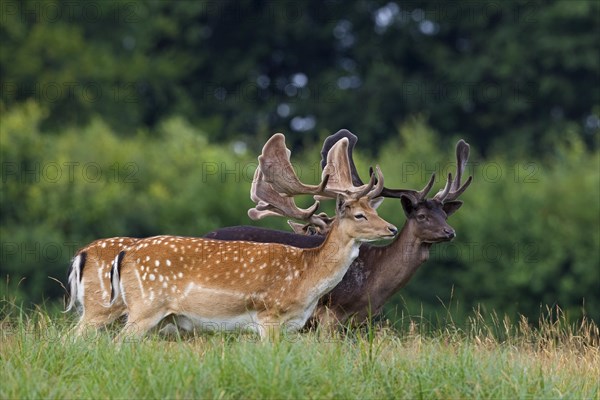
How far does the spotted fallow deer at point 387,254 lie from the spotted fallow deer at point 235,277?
648mm

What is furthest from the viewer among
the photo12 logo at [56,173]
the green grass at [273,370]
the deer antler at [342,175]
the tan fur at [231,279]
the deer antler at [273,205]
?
the photo12 logo at [56,173]

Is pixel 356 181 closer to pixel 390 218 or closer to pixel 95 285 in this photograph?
pixel 95 285

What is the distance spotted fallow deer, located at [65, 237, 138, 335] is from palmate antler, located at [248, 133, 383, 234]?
132cm

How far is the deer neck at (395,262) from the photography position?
34.1ft

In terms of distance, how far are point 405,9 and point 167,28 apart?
224 inches

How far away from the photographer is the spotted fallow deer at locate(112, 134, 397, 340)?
9234 mm

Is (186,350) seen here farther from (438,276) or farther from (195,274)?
(438,276)

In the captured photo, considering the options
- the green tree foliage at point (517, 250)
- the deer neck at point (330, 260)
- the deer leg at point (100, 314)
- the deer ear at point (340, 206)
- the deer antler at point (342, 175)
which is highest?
the deer antler at point (342, 175)

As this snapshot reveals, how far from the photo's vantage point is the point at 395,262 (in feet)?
34.4

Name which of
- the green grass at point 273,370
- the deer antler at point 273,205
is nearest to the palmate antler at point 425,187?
the deer antler at point 273,205

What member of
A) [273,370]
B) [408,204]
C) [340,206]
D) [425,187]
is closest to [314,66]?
[408,204]

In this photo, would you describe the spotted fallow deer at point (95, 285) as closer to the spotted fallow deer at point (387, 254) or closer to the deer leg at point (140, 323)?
the deer leg at point (140, 323)

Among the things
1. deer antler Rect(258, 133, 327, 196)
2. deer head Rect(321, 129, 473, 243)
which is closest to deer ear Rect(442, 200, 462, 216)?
deer head Rect(321, 129, 473, 243)

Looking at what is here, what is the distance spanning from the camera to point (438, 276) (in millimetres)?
20047
